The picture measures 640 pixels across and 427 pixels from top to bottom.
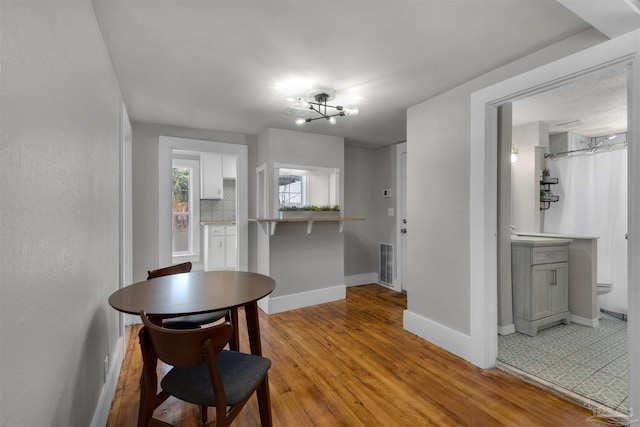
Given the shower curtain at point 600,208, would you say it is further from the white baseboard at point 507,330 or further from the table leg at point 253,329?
the table leg at point 253,329

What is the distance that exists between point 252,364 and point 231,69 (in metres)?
1.94

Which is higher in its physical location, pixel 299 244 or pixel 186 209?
pixel 186 209

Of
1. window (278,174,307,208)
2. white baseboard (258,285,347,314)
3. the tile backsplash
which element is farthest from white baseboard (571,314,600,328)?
the tile backsplash

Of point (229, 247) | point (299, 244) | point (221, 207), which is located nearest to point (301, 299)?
point (299, 244)

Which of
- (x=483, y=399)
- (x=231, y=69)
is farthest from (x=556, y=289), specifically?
(x=231, y=69)

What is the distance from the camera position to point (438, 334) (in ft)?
8.73

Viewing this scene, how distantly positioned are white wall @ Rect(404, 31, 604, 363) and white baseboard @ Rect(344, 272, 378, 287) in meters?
1.81

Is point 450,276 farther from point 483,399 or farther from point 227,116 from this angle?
point 227,116

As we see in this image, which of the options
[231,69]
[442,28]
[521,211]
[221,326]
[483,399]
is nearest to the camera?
[221,326]

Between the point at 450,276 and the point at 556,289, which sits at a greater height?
the point at 450,276

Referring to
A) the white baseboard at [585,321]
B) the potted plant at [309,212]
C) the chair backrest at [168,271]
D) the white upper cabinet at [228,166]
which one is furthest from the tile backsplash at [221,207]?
the white baseboard at [585,321]

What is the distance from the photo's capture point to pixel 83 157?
4.61 ft

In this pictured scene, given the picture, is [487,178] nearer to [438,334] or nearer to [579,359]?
[438,334]

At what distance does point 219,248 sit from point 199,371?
13.9ft
